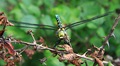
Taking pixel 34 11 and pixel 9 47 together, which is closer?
pixel 9 47

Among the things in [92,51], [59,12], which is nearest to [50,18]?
[59,12]

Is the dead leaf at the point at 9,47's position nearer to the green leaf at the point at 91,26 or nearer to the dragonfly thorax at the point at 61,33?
the dragonfly thorax at the point at 61,33

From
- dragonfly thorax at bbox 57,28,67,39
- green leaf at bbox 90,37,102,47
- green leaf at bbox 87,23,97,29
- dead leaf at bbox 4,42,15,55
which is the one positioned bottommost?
green leaf at bbox 90,37,102,47

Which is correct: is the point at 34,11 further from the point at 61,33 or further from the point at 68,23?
the point at 61,33

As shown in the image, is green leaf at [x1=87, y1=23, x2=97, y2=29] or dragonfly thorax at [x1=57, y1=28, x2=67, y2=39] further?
green leaf at [x1=87, y1=23, x2=97, y2=29]

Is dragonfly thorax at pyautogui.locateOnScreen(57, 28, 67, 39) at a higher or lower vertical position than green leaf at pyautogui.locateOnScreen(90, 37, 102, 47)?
higher

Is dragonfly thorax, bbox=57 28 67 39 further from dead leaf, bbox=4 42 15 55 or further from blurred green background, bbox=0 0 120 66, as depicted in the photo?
blurred green background, bbox=0 0 120 66

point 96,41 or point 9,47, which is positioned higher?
point 9,47

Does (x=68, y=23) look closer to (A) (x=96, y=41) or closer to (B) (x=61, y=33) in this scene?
(A) (x=96, y=41)

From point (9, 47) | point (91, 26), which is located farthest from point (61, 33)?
point (91, 26)

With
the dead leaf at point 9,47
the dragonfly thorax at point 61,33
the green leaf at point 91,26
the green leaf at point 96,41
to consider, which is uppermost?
the dragonfly thorax at point 61,33

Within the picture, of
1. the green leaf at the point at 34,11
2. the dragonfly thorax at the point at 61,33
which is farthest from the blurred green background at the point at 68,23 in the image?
the dragonfly thorax at the point at 61,33

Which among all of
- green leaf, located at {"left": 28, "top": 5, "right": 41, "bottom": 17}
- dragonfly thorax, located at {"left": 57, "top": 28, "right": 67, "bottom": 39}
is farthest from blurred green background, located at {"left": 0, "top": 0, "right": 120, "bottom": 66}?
dragonfly thorax, located at {"left": 57, "top": 28, "right": 67, "bottom": 39}

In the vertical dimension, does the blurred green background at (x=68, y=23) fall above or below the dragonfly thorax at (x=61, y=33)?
below
